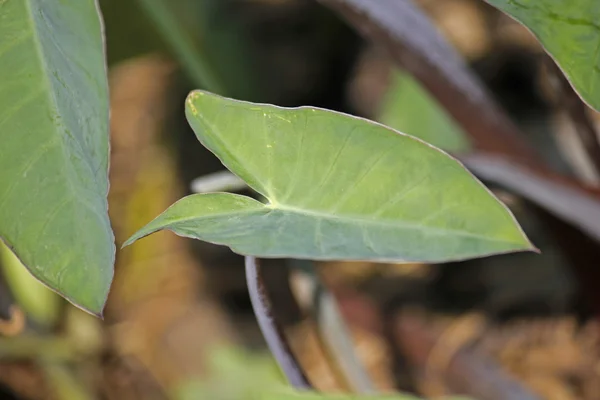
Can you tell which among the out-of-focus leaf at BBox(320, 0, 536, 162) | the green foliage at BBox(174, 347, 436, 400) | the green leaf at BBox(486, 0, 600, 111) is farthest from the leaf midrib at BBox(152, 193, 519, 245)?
the green foliage at BBox(174, 347, 436, 400)

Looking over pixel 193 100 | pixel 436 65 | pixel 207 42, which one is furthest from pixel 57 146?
pixel 207 42

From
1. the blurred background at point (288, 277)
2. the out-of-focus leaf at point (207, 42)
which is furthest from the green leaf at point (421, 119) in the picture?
the out-of-focus leaf at point (207, 42)

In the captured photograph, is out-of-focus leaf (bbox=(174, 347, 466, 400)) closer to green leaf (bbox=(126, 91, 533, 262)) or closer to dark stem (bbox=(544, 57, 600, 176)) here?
dark stem (bbox=(544, 57, 600, 176))

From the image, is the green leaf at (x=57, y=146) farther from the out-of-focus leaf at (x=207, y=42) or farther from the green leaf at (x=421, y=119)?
the green leaf at (x=421, y=119)

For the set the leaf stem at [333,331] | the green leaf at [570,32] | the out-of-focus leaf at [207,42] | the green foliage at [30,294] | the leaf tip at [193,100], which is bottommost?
the green foliage at [30,294]

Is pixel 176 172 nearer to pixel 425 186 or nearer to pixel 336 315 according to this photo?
pixel 336 315

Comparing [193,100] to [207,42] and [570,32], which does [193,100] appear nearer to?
[570,32]
